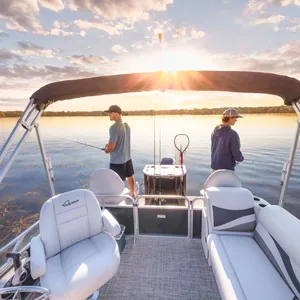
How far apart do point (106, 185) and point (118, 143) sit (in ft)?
2.89

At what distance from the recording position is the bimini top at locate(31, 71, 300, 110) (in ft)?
7.10

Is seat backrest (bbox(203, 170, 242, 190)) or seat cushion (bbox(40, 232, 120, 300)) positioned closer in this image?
seat cushion (bbox(40, 232, 120, 300))

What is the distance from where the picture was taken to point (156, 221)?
299 cm

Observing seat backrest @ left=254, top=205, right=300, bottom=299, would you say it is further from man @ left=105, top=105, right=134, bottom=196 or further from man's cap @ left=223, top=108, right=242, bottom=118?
man @ left=105, top=105, right=134, bottom=196

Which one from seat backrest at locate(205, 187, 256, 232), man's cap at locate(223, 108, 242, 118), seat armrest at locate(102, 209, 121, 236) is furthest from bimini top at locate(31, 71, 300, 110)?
seat armrest at locate(102, 209, 121, 236)

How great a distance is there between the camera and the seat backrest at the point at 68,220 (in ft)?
6.20

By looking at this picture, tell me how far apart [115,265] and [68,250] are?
54 cm

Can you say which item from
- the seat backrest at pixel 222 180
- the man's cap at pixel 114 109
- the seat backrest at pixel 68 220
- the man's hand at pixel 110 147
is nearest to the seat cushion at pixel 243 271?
the seat backrest at pixel 222 180

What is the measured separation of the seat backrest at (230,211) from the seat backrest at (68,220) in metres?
1.40

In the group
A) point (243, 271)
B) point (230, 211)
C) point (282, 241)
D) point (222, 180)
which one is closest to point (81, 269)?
point (243, 271)

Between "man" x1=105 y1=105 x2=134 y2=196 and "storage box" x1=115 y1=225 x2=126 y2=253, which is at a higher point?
"man" x1=105 y1=105 x2=134 y2=196

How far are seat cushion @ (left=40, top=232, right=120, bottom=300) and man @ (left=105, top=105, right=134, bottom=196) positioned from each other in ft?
5.22

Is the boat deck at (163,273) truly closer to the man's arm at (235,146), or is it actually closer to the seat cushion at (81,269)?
the seat cushion at (81,269)

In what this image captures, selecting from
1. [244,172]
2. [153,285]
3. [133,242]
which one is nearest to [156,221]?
[133,242]
